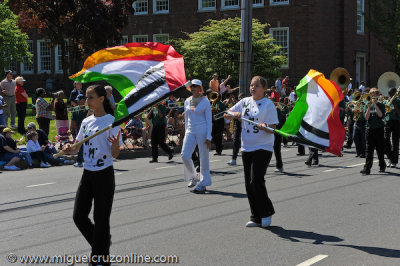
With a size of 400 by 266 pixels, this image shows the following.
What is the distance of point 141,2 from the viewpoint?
149ft

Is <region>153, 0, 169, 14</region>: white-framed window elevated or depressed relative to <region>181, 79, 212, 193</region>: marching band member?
elevated

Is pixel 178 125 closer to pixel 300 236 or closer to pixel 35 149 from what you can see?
pixel 35 149

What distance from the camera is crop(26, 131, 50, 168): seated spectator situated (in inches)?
620

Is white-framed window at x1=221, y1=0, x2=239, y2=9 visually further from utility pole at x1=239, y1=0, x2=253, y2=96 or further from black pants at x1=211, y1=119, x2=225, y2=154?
black pants at x1=211, y1=119, x2=225, y2=154

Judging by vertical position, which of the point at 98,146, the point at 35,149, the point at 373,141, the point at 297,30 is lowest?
the point at 35,149

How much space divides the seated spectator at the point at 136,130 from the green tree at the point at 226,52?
13.5 meters

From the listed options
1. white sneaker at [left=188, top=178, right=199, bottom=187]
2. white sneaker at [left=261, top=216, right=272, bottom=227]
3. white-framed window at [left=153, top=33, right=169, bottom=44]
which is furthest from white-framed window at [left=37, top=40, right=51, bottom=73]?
white sneaker at [left=261, top=216, right=272, bottom=227]

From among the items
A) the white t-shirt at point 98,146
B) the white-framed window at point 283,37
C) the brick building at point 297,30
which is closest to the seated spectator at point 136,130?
the white t-shirt at point 98,146

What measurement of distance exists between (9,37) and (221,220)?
31.2 meters

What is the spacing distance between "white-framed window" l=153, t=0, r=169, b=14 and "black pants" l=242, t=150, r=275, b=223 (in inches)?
1452

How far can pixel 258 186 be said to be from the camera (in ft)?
27.7

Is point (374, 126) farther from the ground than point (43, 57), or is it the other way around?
point (43, 57)

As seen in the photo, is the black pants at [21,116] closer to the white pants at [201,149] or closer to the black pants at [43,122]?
the black pants at [43,122]

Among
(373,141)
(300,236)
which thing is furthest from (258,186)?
(373,141)
